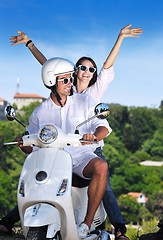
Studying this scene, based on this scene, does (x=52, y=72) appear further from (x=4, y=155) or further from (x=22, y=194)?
(x=4, y=155)

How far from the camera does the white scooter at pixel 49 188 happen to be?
2549 mm

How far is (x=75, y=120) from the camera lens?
3111 mm

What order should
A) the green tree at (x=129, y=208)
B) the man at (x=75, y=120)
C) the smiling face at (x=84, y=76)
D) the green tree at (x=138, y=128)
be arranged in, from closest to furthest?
the man at (x=75, y=120), the smiling face at (x=84, y=76), the green tree at (x=129, y=208), the green tree at (x=138, y=128)

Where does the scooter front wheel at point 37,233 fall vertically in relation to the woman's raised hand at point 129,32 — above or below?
below

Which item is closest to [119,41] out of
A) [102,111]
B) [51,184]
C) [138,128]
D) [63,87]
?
[63,87]

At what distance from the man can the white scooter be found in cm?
16

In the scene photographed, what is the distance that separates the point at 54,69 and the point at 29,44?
5.05 feet

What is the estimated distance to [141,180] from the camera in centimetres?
5569

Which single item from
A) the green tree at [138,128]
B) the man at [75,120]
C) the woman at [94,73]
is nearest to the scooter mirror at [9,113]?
the man at [75,120]

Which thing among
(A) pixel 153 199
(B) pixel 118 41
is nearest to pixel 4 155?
(A) pixel 153 199

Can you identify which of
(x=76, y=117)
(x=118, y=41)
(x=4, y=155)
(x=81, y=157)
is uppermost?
(x=118, y=41)

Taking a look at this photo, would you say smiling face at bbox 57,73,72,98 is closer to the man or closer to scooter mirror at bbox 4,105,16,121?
the man

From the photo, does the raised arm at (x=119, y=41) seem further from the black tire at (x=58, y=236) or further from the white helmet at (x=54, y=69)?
the black tire at (x=58, y=236)

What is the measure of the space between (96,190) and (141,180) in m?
53.9
